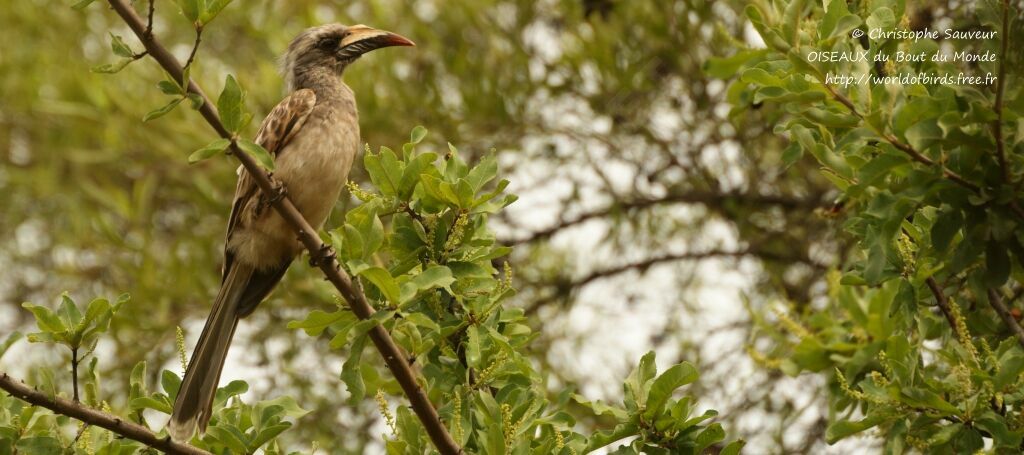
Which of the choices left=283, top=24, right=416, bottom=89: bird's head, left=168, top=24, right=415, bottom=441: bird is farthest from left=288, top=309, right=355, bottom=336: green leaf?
left=283, top=24, right=416, bottom=89: bird's head

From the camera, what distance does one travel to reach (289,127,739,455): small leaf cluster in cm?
256

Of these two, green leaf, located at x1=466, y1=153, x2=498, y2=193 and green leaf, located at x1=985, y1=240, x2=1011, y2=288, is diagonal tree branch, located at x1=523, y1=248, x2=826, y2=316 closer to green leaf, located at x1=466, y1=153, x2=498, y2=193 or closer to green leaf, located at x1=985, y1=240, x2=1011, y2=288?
green leaf, located at x1=466, y1=153, x2=498, y2=193

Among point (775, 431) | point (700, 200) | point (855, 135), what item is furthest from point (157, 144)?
point (855, 135)

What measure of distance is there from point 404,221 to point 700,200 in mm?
2849

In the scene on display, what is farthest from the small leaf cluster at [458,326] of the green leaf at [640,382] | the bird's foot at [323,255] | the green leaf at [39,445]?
the green leaf at [39,445]

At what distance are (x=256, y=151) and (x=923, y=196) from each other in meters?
1.39

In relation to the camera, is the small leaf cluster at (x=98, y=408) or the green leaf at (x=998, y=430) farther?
the small leaf cluster at (x=98, y=408)

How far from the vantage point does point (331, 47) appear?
187 inches

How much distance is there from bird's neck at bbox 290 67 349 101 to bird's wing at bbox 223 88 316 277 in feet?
0.21

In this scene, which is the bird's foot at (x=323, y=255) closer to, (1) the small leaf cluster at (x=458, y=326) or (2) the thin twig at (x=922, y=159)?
(1) the small leaf cluster at (x=458, y=326)

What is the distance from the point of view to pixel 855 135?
7.79 feet

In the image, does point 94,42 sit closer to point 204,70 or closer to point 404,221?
point 204,70

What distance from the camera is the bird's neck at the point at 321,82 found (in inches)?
171

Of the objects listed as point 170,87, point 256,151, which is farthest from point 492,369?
point 170,87
